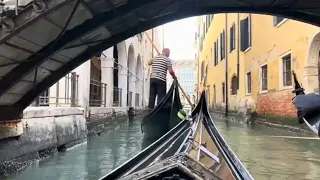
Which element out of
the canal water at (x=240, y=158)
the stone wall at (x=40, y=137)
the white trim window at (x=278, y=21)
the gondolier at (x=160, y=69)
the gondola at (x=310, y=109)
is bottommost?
the canal water at (x=240, y=158)

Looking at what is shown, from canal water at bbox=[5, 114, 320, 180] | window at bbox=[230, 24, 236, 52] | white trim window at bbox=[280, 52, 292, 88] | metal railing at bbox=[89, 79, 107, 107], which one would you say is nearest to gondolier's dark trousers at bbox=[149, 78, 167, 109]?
canal water at bbox=[5, 114, 320, 180]

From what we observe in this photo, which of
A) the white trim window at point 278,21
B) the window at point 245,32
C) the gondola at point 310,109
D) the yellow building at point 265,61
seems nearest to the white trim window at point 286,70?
the yellow building at point 265,61

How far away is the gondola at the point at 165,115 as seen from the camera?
164 inches

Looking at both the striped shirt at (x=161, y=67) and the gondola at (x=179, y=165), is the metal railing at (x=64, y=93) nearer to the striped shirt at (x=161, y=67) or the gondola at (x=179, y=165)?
the striped shirt at (x=161, y=67)

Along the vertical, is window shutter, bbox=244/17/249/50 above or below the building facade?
above

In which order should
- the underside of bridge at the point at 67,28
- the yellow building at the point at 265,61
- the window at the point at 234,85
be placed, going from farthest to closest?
the window at the point at 234,85 < the yellow building at the point at 265,61 < the underside of bridge at the point at 67,28

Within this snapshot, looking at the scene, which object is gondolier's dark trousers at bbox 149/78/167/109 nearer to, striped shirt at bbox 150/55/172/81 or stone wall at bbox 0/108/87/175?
striped shirt at bbox 150/55/172/81

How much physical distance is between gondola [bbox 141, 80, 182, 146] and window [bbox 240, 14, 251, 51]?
529 centimetres

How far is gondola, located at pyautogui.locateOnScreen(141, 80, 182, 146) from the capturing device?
4176mm

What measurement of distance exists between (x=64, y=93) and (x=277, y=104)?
3.74 meters

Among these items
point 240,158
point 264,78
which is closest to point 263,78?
point 264,78

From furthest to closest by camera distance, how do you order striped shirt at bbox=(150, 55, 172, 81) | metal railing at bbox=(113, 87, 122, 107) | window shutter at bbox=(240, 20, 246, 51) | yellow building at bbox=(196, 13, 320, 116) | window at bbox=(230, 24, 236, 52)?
window at bbox=(230, 24, 236, 52) < window shutter at bbox=(240, 20, 246, 51) < metal railing at bbox=(113, 87, 122, 107) < yellow building at bbox=(196, 13, 320, 116) < striped shirt at bbox=(150, 55, 172, 81)

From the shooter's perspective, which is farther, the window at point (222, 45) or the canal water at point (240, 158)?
the window at point (222, 45)

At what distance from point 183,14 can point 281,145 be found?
6.57 ft
